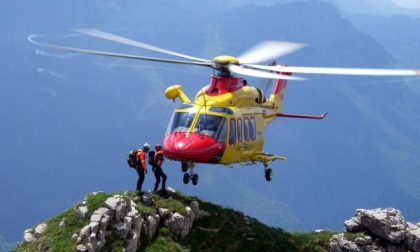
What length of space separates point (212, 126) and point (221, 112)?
0.93 m

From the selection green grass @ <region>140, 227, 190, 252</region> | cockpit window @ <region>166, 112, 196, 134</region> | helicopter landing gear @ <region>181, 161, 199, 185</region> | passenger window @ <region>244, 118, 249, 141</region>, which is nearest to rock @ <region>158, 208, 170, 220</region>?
green grass @ <region>140, 227, 190, 252</region>

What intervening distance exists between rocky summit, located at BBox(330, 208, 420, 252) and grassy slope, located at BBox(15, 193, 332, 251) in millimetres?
1204

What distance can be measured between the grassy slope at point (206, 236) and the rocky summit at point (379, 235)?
1.20 meters

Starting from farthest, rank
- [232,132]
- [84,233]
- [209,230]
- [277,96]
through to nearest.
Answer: [277,96], [209,230], [232,132], [84,233]

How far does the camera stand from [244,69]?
90.3 feet

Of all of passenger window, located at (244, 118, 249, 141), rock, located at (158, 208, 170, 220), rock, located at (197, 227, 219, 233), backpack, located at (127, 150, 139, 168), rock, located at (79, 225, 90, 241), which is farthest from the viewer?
passenger window, located at (244, 118, 249, 141)

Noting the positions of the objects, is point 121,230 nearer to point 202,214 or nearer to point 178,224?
point 178,224

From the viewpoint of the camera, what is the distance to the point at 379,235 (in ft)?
106

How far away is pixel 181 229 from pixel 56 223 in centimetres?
582

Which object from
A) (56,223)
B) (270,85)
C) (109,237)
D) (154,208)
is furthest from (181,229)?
(270,85)

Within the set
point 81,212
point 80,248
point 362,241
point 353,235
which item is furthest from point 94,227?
point 362,241

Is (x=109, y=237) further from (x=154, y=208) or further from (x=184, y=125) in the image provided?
(x=184, y=125)

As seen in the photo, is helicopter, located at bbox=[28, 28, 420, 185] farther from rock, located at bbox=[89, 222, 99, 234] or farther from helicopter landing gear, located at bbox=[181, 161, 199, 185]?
rock, located at bbox=[89, 222, 99, 234]

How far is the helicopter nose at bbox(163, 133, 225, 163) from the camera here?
87.4ft
